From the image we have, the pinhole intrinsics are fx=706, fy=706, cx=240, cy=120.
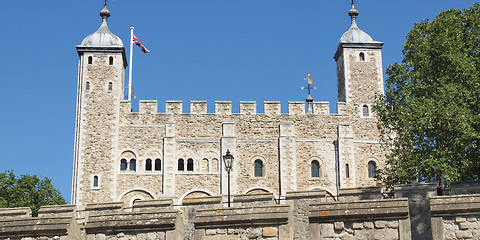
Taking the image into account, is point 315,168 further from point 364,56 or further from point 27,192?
point 27,192

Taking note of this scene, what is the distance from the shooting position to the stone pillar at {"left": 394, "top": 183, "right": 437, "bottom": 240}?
479 inches

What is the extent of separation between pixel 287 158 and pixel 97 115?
37.8 ft

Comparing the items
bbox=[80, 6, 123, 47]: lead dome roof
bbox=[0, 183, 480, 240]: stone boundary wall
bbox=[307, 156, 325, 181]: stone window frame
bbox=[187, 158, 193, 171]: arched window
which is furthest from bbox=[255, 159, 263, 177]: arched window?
bbox=[0, 183, 480, 240]: stone boundary wall

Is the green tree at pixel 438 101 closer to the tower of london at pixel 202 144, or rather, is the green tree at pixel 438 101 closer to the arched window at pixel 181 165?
the tower of london at pixel 202 144

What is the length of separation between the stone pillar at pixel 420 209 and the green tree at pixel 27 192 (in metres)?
32.1

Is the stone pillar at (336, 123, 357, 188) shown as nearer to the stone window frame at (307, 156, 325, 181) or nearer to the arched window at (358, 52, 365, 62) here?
the stone window frame at (307, 156, 325, 181)

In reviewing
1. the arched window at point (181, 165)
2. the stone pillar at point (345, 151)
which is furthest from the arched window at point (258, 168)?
the stone pillar at point (345, 151)

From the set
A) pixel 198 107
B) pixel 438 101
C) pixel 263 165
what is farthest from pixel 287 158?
pixel 438 101

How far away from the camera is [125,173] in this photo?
4078cm

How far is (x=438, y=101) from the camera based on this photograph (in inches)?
1079

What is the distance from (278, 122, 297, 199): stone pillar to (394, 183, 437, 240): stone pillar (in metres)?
27.3

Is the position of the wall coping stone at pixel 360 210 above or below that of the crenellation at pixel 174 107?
below

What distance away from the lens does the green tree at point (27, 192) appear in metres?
42.0

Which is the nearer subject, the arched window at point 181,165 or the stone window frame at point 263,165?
the arched window at point 181,165
